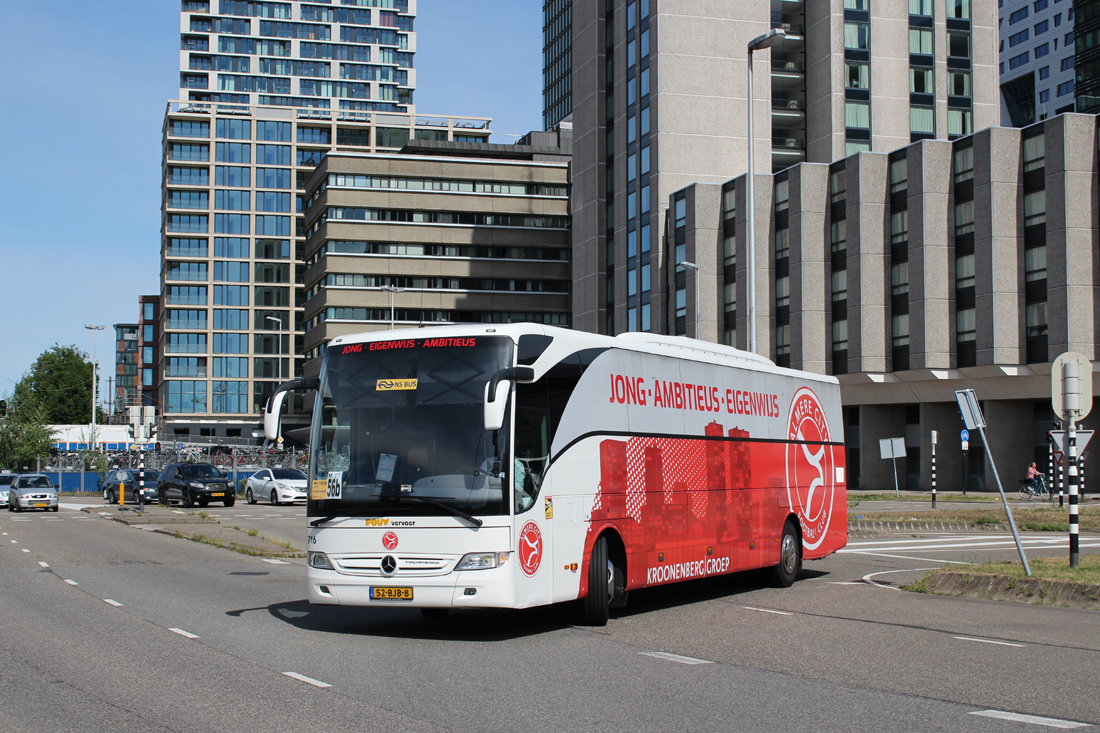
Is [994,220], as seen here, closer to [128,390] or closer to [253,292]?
[253,292]

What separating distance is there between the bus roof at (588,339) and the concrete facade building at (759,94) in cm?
4978

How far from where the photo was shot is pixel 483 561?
10.6 meters

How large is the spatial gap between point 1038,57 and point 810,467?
120 meters

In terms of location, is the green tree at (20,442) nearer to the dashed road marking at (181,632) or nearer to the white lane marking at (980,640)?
the dashed road marking at (181,632)

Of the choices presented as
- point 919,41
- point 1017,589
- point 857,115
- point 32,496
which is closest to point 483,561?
point 1017,589

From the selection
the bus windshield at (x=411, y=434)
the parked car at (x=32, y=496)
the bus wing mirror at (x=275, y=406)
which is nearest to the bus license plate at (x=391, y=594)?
the bus windshield at (x=411, y=434)

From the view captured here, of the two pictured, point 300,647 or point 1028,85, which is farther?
point 1028,85

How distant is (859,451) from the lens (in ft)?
200

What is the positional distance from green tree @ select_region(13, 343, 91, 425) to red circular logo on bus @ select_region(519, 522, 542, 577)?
135 m

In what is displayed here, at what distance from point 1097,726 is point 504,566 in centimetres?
516

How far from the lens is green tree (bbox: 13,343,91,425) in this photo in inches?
5335

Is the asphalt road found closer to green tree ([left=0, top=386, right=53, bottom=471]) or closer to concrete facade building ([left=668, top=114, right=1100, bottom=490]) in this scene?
concrete facade building ([left=668, top=114, right=1100, bottom=490])

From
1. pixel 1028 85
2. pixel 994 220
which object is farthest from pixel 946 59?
pixel 1028 85

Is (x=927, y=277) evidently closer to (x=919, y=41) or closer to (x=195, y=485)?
(x=919, y=41)
